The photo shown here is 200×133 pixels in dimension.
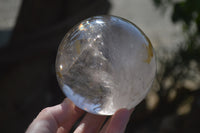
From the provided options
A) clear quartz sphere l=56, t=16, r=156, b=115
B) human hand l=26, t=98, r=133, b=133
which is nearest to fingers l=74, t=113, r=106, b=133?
human hand l=26, t=98, r=133, b=133

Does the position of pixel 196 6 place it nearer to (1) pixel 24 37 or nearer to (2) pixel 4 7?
(1) pixel 24 37

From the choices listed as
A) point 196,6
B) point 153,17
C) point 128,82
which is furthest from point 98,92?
point 153,17

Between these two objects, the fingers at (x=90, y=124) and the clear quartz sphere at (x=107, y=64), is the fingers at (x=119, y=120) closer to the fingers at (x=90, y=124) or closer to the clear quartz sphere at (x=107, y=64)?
the clear quartz sphere at (x=107, y=64)

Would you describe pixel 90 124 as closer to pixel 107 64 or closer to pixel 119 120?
pixel 119 120

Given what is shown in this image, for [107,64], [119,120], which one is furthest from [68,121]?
[107,64]

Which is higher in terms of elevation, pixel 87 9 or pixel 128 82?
pixel 87 9

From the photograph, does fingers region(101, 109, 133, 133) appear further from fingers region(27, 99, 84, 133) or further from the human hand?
fingers region(27, 99, 84, 133)

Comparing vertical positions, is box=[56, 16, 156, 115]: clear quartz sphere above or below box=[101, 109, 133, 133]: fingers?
above
